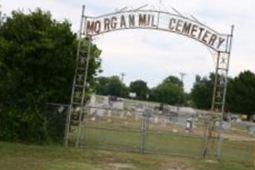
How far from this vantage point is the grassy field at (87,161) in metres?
16.9

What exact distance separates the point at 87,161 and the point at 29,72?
5.25 metres

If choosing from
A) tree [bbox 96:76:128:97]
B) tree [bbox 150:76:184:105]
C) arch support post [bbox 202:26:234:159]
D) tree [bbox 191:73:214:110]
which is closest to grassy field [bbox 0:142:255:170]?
arch support post [bbox 202:26:234:159]

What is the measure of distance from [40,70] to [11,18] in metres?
2.31

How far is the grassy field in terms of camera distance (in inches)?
665

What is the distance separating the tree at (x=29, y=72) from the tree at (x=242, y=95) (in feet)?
255

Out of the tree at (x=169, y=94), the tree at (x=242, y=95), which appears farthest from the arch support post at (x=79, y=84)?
the tree at (x=169, y=94)

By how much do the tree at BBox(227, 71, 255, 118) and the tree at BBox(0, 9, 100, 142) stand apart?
255 ft

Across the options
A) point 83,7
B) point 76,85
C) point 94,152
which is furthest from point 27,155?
point 83,7

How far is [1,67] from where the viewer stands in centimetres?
2228

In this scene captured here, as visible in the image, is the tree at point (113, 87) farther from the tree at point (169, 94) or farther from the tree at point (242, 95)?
the tree at point (242, 95)

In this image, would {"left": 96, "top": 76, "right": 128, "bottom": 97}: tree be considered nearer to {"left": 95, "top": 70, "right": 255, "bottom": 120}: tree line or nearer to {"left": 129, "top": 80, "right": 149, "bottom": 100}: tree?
{"left": 95, "top": 70, "right": 255, "bottom": 120}: tree line

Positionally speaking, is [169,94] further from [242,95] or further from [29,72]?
[29,72]

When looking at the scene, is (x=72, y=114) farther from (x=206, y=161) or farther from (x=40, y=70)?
(x=206, y=161)

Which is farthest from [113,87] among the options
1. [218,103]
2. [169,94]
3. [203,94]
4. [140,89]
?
[218,103]
